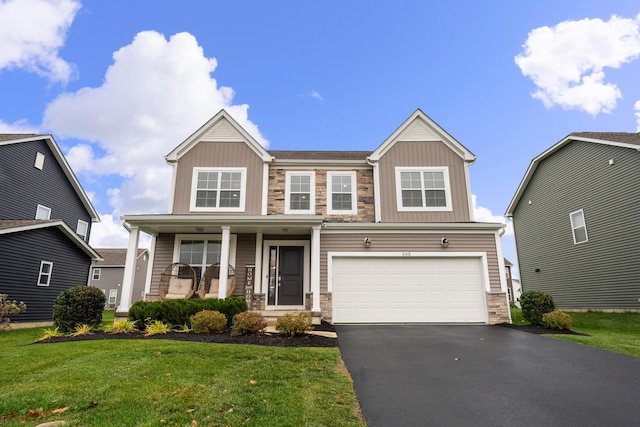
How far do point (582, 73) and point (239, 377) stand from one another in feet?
54.5

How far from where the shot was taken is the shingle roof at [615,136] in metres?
12.5

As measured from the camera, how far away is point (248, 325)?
294 inches

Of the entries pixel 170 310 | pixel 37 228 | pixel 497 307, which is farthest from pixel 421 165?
pixel 37 228

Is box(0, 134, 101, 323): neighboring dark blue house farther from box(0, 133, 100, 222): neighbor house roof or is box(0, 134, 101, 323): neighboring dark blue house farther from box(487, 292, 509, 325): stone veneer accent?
box(487, 292, 509, 325): stone veneer accent

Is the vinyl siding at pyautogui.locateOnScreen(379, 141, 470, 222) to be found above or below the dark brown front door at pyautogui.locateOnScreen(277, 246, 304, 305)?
above

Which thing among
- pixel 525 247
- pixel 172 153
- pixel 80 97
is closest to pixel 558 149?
pixel 525 247

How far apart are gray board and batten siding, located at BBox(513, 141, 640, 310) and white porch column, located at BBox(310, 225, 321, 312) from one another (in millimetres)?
11063

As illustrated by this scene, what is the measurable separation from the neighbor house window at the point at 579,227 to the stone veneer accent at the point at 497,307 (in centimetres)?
636

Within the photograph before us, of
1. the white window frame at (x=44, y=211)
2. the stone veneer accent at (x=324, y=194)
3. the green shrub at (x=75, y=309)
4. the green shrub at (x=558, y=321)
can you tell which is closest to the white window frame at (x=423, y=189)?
the stone veneer accent at (x=324, y=194)

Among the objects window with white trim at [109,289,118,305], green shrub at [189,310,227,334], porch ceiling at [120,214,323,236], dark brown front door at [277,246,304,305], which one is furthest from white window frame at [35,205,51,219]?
window with white trim at [109,289,118,305]

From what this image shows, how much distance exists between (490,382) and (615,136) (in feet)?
45.3

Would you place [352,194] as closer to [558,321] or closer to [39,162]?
[558,321]

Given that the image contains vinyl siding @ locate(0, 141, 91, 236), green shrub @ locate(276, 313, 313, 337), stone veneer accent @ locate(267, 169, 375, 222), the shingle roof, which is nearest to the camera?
green shrub @ locate(276, 313, 313, 337)

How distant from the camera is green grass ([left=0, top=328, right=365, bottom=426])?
325 centimetres
